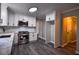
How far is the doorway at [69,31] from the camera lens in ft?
5.58

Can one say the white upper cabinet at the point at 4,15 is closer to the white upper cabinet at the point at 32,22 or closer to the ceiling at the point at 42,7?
the ceiling at the point at 42,7

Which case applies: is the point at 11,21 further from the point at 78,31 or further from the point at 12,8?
the point at 78,31

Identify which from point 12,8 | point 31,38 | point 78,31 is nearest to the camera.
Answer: point 12,8

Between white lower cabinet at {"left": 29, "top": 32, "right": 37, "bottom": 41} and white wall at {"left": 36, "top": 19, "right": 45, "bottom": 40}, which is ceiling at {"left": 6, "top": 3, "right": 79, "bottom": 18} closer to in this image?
white wall at {"left": 36, "top": 19, "right": 45, "bottom": 40}

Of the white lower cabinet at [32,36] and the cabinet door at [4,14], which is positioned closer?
the cabinet door at [4,14]

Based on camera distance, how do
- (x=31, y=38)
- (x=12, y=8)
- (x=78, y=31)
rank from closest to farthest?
(x=12, y=8)
(x=31, y=38)
(x=78, y=31)

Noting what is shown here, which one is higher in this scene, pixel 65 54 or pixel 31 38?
pixel 31 38

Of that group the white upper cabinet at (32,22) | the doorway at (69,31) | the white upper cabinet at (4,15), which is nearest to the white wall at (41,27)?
the white upper cabinet at (32,22)

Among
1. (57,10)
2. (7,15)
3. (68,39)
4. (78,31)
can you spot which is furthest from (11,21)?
(78,31)

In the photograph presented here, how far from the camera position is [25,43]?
173 cm

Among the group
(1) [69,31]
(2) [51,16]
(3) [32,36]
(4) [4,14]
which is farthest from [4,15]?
(1) [69,31]

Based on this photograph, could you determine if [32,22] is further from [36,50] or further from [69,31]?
[69,31]

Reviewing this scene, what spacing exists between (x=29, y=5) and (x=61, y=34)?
72 centimetres

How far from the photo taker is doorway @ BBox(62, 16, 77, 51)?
170 centimetres
